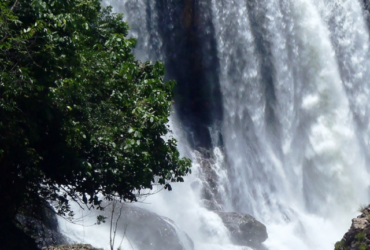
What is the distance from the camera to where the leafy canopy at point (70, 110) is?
26.1 ft

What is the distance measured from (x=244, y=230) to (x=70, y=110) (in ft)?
48.1

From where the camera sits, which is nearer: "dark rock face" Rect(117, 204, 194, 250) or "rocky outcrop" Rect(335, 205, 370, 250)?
"rocky outcrop" Rect(335, 205, 370, 250)

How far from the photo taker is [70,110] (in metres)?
9.19

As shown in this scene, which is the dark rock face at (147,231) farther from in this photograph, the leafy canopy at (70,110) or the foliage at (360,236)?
the foliage at (360,236)

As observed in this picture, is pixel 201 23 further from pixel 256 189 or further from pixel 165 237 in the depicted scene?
pixel 165 237

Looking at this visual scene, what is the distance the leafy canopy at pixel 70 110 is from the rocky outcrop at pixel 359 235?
11.7ft

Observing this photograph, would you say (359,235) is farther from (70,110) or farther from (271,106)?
(271,106)

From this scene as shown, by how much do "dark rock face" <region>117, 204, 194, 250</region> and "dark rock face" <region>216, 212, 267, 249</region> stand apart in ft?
14.4

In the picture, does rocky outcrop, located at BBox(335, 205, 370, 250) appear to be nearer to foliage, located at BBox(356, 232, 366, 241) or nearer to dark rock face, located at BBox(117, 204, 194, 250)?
foliage, located at BBox(356, 232, 366, 241)

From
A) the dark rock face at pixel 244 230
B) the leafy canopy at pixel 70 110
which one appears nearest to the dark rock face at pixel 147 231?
the dark rock face at pixel 244 230

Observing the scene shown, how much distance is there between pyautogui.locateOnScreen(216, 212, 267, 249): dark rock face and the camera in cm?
2261

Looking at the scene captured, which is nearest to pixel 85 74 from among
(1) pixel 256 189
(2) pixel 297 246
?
(2) pixel 297 246

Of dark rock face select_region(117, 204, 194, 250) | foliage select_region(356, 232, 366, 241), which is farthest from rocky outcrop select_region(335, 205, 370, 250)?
dark rock face select_region(117, 204, 194, 250)

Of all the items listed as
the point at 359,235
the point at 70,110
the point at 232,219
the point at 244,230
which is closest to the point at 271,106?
the point at 232,219
